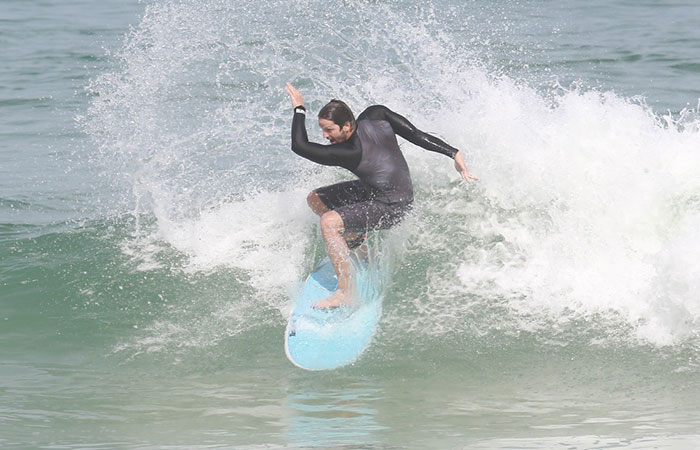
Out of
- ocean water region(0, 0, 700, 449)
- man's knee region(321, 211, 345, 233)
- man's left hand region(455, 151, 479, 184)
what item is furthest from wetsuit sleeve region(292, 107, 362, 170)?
ocean water region(0, 0, 700, 449)

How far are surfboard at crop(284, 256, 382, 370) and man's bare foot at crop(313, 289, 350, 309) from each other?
0.03 meters

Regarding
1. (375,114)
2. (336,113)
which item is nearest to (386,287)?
(375,114)

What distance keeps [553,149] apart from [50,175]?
6.08 metres

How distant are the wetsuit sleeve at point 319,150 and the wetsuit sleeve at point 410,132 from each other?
18.0 inches

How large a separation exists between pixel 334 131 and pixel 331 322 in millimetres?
1380

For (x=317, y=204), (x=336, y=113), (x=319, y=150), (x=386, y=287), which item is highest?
(x=336, y=113)

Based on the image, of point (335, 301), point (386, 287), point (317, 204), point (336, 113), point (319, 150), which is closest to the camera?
point (336, 113)

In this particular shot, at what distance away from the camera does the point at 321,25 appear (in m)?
17.3

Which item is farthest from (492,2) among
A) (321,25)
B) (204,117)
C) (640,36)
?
(204,117)

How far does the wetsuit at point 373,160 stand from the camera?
721cm

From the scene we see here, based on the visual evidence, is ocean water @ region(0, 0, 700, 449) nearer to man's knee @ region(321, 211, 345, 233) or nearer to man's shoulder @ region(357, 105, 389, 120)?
man's knee @ region(321, 211, 345, 233)

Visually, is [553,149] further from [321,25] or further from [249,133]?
[321,25]

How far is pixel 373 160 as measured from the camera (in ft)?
24.2

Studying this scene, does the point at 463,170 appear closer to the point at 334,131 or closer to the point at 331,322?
the point at 334,131
